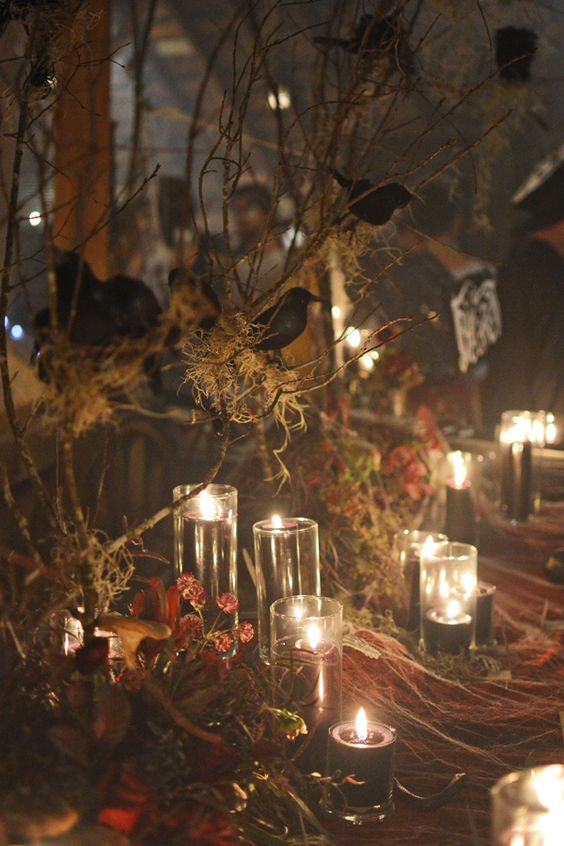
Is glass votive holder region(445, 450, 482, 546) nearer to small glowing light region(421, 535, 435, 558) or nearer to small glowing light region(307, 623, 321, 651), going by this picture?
small glowing light region(421, 535, 435, 558)

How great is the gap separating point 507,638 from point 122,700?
96cm

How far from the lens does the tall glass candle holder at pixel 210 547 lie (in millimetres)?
1309

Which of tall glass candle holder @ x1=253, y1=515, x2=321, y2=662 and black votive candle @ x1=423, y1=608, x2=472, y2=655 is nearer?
tall glass candle holder @ x1=253, y1=515, x2=321, y2=662

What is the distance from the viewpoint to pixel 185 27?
5.28m

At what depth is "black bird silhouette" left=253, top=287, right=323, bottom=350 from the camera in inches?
43.1

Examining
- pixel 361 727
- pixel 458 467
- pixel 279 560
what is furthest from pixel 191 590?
pixel 458 467

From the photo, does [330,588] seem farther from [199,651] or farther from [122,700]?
[122,700]

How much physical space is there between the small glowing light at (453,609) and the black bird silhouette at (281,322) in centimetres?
68

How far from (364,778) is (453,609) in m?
0.57

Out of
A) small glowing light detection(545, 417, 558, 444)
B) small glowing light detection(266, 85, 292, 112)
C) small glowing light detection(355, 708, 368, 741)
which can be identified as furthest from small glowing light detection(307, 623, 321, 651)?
small glowing light detection(545, 417, 558, 444)

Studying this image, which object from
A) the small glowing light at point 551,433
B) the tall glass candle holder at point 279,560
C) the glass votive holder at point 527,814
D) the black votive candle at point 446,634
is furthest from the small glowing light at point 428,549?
the small glowing light at point 551,433

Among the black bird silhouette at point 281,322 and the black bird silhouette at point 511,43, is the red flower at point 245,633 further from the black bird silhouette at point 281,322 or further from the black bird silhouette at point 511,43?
the black bird silhouette at point 511,43

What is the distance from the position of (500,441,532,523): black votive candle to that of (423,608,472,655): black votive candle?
775 millimetres

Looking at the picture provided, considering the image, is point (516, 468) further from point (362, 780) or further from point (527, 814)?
point (527, 814)
